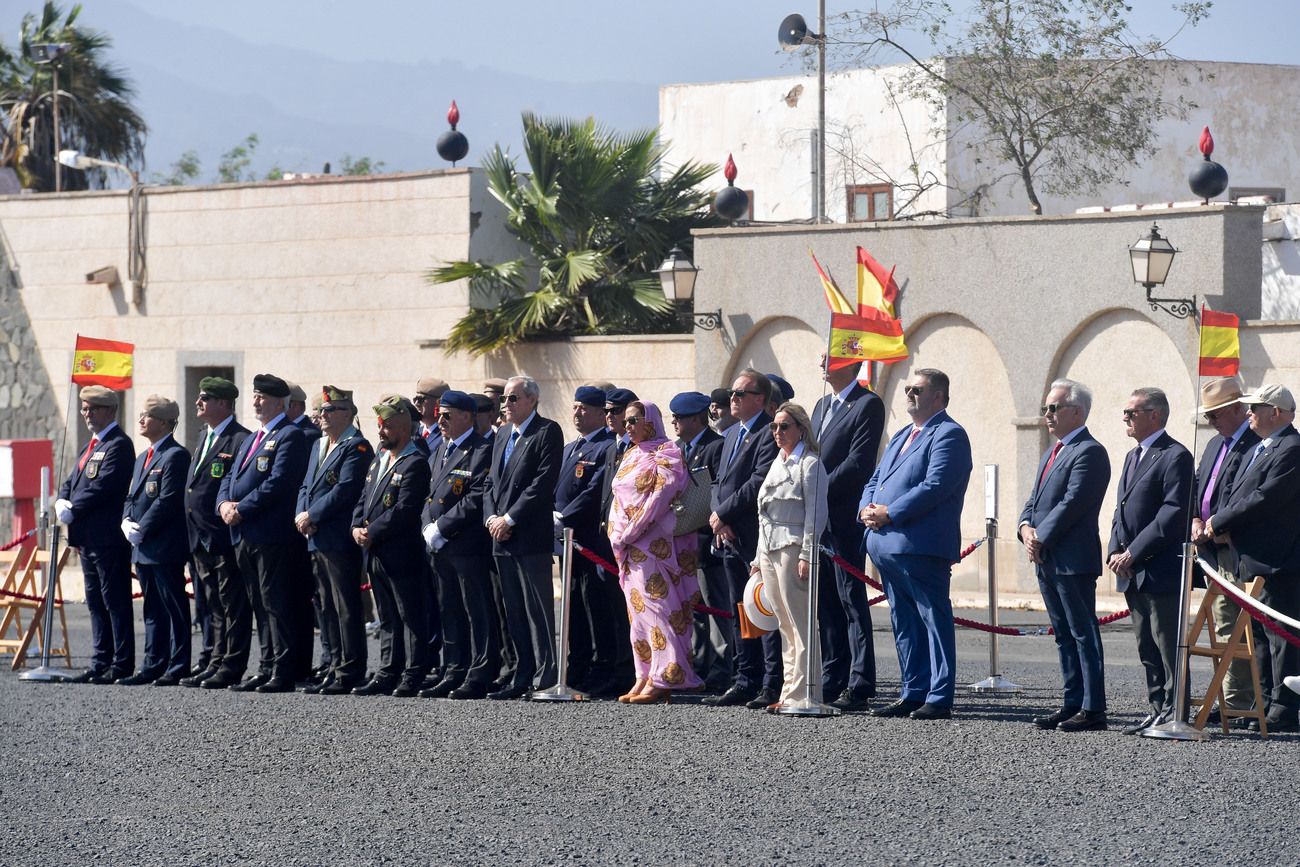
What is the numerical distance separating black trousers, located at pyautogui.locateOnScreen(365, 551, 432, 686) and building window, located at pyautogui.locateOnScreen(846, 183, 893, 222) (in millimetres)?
17717

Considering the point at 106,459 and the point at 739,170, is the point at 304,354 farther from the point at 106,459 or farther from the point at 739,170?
the point at 106,459

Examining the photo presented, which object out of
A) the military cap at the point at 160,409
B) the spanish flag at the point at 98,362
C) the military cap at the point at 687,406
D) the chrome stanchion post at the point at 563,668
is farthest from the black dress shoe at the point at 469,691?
the spanish flag at the point at 98,362

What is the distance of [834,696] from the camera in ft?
35.9

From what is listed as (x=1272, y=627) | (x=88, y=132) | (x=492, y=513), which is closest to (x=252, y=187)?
(x=88, y=132)

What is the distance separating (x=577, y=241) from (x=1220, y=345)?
403 inches

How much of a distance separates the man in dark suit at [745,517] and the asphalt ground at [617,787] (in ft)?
1.65

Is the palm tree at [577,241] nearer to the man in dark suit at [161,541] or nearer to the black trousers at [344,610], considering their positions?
the man in dark suit at [161,541]

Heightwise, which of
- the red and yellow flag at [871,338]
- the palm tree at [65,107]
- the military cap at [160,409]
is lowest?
the military cap at [160,409]

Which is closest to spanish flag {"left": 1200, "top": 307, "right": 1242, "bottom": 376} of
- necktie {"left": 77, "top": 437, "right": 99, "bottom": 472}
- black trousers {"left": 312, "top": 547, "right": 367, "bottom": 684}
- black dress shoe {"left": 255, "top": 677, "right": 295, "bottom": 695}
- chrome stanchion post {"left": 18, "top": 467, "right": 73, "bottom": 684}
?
black trousers {"left": 312, "top": 547, "right": 367, "bottom": 684}

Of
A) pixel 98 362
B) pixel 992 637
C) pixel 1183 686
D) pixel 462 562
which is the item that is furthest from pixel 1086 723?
pixel 98 362

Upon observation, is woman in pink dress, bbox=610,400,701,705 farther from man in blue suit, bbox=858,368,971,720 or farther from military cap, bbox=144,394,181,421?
military cap, bbox=144,394,181,421

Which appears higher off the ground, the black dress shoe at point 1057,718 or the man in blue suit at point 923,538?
the man in blue suit at point 923,538

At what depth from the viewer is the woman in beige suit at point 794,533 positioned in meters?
10.5

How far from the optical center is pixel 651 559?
11.3 metres
